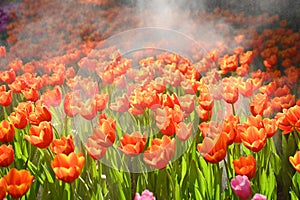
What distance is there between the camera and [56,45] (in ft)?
20.3

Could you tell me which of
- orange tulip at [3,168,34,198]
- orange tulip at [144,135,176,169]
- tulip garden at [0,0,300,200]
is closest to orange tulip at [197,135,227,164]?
tulip garden at [0,0,300,200]

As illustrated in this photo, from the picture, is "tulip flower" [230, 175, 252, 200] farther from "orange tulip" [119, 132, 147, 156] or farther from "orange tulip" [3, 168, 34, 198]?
"orange tulip" [3, 168, 34, 198]

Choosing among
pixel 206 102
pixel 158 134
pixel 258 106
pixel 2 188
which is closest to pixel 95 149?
pixel 2 188

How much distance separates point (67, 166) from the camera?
6.03 ft

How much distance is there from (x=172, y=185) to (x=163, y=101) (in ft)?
1.69

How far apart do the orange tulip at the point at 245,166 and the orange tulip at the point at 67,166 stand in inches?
20.0

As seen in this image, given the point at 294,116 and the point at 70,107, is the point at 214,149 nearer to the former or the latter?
the point at 294,116

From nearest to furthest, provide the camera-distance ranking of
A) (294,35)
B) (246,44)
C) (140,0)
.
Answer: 1. (294,35)
2. (246,44)
3. (140,0)

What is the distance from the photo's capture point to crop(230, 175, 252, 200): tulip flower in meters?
1.76

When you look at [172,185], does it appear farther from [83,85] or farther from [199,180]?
[83,85]

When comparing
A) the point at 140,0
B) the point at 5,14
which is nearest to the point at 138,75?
the point at 140,0

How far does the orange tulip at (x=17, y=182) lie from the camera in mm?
1785

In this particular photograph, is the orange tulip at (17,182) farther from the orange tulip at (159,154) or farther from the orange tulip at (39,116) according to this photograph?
the orange tulip at (39,116)

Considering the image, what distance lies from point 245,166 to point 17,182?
745 millimetres
